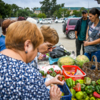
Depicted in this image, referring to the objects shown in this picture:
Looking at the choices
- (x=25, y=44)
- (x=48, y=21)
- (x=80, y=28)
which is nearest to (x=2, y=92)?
(x=25, y=44)

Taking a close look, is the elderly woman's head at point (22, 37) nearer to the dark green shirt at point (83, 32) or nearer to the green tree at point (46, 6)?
the dark green shirt at point (83, 32)

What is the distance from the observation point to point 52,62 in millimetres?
2924

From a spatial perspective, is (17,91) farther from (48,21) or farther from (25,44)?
(48,21)

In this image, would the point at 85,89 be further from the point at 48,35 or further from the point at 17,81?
the point at 17,81

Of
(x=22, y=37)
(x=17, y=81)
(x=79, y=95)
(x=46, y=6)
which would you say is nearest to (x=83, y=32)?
(x=79, y=95)

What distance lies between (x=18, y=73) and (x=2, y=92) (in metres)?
0.17

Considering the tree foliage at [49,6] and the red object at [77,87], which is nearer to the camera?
the red object at [77,87]

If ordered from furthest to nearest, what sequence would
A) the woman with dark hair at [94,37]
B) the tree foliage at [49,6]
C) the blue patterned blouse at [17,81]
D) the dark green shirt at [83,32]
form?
the tree foliage at [49,6]
the dark green shirt at [83,32]
the woman with dark hair at [94,37]
the blue patterned blouse at [17,81]

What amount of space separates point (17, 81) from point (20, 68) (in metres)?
0.09

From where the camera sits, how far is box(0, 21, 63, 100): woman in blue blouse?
0.79m

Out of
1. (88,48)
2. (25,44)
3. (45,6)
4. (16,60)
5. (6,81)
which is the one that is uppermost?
(45,6)

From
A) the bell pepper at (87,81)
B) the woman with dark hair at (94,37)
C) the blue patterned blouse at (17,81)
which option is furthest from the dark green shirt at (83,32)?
the blue patterned blouse at (17,81)

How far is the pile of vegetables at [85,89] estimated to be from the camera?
1.67 m

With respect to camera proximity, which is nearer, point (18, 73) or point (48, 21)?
point (18, 73)
